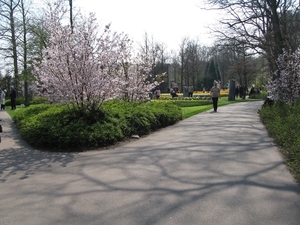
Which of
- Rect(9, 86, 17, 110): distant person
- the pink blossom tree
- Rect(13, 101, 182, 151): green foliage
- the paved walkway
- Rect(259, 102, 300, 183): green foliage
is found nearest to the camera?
the paved walkway

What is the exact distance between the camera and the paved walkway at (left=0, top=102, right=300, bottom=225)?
371cm

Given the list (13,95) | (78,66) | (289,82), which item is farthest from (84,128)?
(13,95)

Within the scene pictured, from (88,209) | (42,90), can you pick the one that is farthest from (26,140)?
(88,209)

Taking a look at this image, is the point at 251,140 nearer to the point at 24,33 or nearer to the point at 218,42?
the point at 218,42

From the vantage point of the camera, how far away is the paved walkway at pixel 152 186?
371 cm

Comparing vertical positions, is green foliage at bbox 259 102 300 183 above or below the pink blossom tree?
below


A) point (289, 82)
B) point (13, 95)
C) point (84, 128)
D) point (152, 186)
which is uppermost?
point (289, 82)

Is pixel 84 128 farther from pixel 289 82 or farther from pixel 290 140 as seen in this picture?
pixel 289 82

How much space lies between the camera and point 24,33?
2786 cm

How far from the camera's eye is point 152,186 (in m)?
4.77

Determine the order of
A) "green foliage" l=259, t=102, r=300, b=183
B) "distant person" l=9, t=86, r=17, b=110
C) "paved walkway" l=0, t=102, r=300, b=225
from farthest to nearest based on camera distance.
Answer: "distant person" l=9, t=86, r=17, b=110, "green foliage" l=259, t=102, r=300, b=183, "paved walkway" l=0, t=102, r=300, b=225

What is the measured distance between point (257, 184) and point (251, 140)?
12.7ft

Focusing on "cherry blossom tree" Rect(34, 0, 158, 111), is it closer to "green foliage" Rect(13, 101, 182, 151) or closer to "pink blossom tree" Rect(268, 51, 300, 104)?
"green foliage" Rect(13, 101, 182, 151)

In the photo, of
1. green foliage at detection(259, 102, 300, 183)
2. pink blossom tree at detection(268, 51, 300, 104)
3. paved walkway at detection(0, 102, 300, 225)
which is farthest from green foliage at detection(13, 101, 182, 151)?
pink blossom tree at detection(268, 51, 300, 104)
